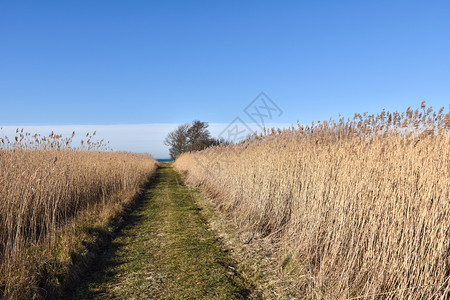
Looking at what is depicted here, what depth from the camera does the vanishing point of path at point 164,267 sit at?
323cm

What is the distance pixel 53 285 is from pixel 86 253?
3.01 ft

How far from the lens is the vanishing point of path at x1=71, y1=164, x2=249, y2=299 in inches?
127

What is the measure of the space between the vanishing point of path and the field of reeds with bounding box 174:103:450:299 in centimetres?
94

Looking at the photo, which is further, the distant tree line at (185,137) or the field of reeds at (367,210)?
the distant tree line at (185,137)

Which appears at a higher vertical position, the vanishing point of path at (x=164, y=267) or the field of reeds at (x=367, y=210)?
the field of reeds at (x=367, y=210)

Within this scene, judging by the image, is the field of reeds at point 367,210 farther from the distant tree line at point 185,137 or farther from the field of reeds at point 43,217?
the distant tree line at point 185,137

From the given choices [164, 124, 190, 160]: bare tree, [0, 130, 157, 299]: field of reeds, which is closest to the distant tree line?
[164, 124, 190, 160]: bare tree

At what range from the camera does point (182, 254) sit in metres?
4.36

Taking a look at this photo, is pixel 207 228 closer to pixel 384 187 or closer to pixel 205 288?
pixel 205 288

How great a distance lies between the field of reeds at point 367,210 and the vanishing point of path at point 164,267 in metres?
0.94

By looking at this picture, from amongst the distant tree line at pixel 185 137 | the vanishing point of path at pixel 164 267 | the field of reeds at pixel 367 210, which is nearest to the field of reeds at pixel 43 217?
the vanishing point of path at pixel 164 267

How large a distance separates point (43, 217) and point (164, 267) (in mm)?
2808

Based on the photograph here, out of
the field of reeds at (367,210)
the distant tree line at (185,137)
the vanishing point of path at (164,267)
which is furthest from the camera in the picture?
the distant tree line at (185,137)

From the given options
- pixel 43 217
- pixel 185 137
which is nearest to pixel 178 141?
pixel 185 137
